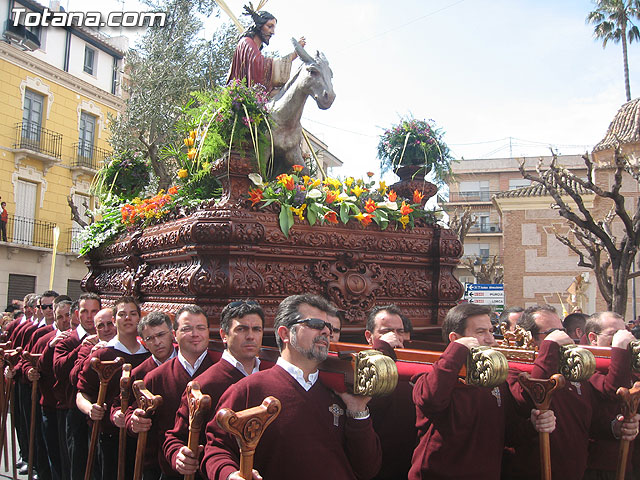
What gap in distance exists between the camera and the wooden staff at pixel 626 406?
260 cm

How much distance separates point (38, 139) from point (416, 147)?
20.7m

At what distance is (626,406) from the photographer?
2684 millimetres

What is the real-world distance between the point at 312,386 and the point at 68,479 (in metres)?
4.25

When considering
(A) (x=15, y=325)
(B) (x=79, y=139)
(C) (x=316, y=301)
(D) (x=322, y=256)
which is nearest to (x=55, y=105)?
(B) (x=79, y=139)

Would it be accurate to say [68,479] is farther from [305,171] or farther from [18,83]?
[18,83]

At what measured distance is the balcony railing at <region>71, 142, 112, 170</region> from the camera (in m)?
24.2

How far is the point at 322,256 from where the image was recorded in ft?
15.7

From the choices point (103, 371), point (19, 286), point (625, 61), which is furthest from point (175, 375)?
point (625, 61)

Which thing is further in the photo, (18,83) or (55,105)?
(55,105)

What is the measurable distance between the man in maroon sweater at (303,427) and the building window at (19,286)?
21.8 meters

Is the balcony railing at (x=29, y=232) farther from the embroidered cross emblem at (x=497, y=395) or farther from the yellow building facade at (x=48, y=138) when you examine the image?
the embroidered cross emblem at (x=497, y=395)

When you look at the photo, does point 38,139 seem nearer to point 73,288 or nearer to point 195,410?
point 73,288

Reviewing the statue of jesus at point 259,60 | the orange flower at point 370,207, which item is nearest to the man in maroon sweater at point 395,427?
the orange flower at point 370,207

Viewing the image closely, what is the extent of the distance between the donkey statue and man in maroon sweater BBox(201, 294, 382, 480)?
10.2ft
